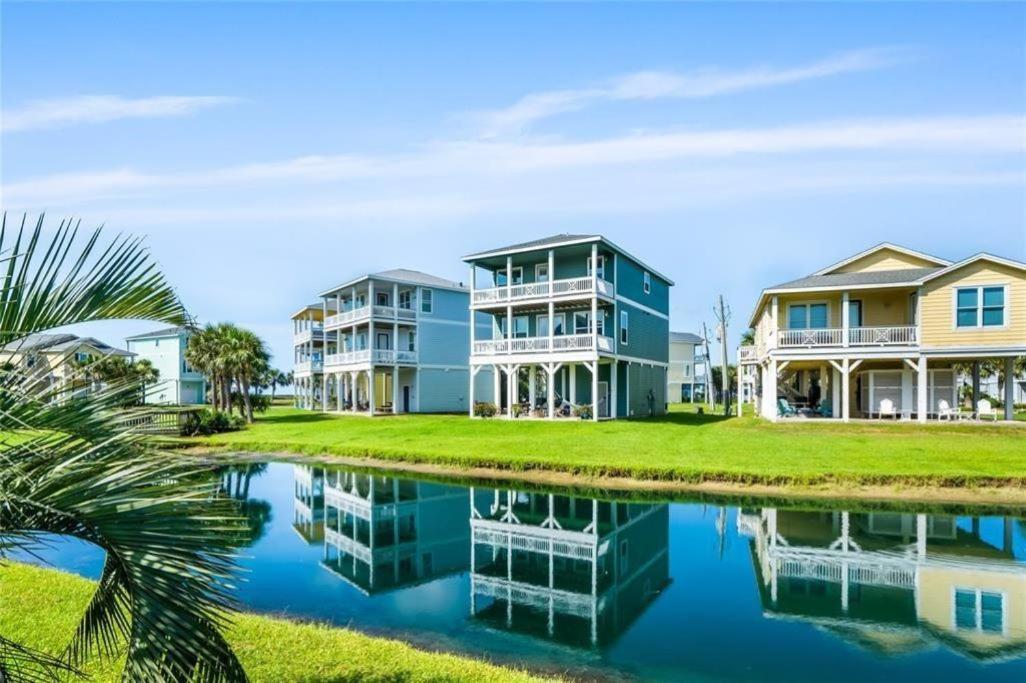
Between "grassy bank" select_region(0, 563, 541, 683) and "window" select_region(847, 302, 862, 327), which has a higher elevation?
"window" select_region(847, 302, 862, 327)

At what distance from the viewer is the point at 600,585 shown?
11.6m

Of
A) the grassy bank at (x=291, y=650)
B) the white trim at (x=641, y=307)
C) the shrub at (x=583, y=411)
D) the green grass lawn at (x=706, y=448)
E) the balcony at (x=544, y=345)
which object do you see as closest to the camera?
the grassy bank at (x=291, y=650)

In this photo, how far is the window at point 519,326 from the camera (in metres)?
36.6

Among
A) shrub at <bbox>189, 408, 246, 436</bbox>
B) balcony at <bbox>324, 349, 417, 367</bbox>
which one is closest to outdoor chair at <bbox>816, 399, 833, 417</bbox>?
balcony at <bbox>324, 349, 417, 367</bbox>

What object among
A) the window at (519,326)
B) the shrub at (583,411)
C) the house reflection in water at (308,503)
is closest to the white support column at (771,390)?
the shrub at (583,411)

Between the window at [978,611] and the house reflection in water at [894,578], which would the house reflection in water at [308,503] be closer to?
the house reflection in water at [894,578]

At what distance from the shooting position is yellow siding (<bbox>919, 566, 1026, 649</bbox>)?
8.99 m

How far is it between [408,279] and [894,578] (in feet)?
123

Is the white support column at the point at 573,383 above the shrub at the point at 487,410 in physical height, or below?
above

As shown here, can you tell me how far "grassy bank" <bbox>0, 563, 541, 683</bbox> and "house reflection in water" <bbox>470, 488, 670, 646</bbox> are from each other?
2394 millimetres

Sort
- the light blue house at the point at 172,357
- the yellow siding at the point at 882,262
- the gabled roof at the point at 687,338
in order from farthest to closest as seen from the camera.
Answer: the gabled roof at the point at 687,338, the light blue house at the point at 172,357, the yellow siding at the point at 882,262

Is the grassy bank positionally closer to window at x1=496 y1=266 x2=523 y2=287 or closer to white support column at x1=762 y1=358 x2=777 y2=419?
white support column at x1=762 y1=358 x2=777 y2=419

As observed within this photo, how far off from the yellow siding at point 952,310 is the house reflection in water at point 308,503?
24.3 metres

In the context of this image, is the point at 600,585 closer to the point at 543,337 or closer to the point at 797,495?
the point at 797,495
